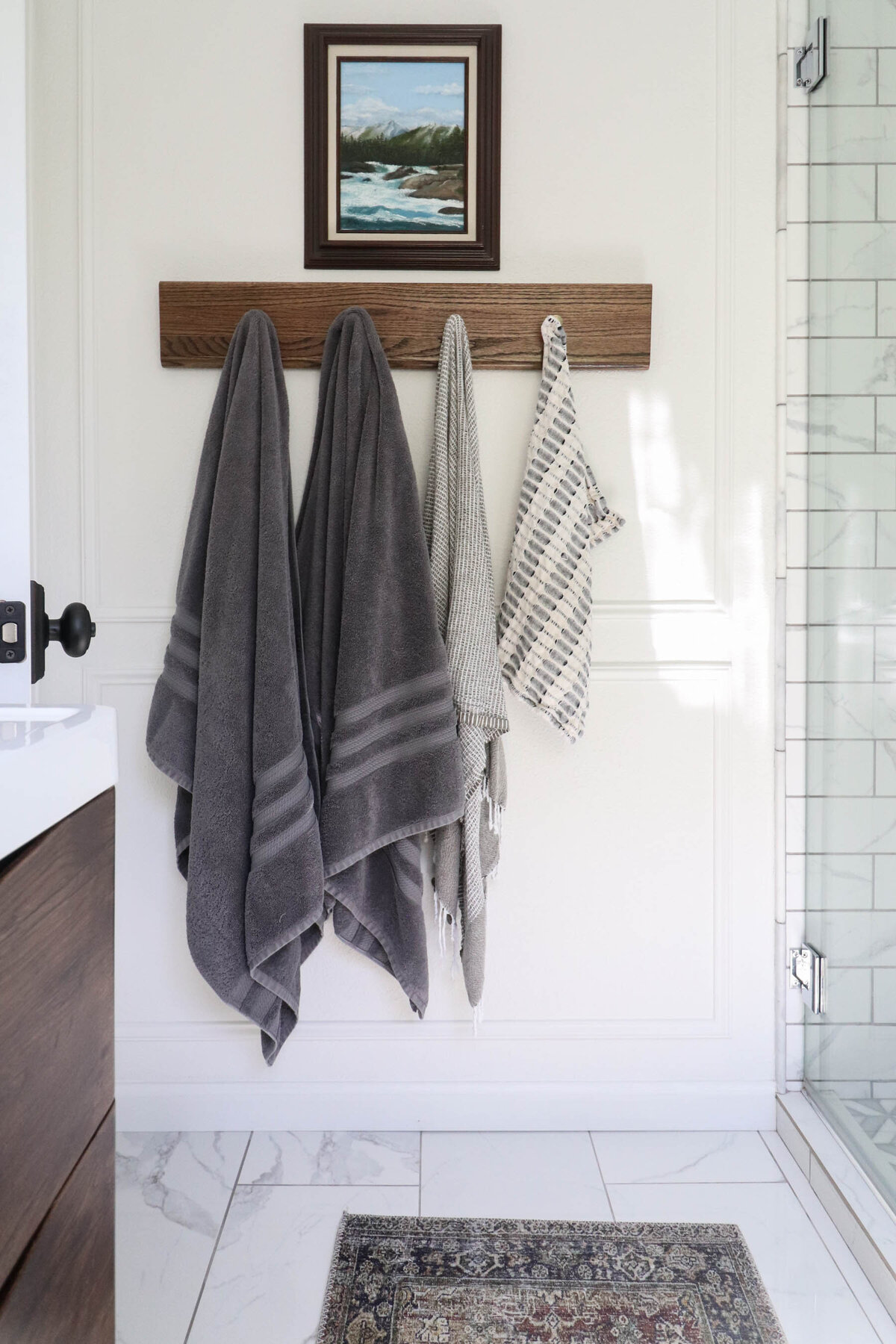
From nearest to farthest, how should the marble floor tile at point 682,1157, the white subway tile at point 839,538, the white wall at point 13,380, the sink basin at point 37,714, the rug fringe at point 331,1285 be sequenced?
the sink basin at point 37,714
the white wall at point 13,380
the rug fringe at point 331,1285
the white subway tile at point 839,538
the marble floor tile at point 682,1157

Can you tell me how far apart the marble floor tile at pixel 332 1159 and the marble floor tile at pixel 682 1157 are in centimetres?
34

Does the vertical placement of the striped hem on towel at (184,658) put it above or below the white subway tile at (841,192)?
below

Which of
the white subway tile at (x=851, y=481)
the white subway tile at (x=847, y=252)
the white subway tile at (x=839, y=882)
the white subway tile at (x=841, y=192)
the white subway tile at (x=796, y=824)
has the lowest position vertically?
the white subway tile at (x=839, y=882)

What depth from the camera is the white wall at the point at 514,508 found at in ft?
5.22

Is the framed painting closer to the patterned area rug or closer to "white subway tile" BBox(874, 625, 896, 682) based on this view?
"white subway tile" BBox(874, 625, 896, 682)

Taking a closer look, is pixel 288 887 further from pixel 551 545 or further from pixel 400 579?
pixel 551 545

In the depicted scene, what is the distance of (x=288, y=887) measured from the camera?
1.44 meters

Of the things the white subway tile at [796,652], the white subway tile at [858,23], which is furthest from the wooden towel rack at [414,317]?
the white subway tile at [796,652]

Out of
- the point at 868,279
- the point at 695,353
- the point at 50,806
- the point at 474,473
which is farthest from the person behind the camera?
the point at 695,353

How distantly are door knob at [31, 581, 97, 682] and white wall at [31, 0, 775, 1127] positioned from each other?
735 millimetres

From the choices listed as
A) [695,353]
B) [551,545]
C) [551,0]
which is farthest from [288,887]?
[551,0]

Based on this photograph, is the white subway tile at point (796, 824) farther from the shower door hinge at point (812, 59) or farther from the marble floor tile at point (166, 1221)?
the shower door hinge at point (812, 59)

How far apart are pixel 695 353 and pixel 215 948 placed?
131 cm

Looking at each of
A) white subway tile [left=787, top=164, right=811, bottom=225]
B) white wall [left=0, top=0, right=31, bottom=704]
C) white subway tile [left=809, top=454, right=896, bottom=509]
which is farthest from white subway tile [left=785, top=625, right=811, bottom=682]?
white wall [left=0, top=0, right=31, bottom=704]
